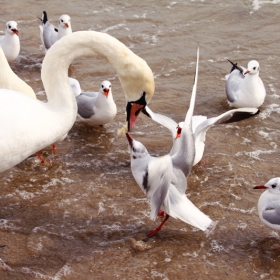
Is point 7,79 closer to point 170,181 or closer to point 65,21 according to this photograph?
point 170,181

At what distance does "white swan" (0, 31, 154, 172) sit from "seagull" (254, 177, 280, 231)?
1469 mm

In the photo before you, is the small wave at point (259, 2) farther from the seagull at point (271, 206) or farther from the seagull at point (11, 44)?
the seagull at point (271, 206)

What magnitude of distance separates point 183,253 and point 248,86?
3.58 metres

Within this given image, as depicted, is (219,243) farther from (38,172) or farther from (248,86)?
(248,86)

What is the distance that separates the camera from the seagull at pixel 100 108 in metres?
7.00

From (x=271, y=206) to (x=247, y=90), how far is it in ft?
10.1

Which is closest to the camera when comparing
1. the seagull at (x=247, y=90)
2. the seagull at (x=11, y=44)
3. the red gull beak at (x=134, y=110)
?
the red gull beak at (x=134, y=110)

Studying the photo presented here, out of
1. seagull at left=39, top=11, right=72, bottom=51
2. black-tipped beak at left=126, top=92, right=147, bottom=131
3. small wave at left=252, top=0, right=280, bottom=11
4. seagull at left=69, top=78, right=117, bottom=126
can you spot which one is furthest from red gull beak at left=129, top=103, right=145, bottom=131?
small wave at left=252, top=0, right=280, bottom=11

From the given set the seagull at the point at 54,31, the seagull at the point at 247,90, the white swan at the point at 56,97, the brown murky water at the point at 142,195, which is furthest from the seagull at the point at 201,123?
the seagull at the point at 54,31

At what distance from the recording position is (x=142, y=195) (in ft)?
18.8

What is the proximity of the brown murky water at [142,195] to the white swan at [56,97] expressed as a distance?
A: 0.92 m

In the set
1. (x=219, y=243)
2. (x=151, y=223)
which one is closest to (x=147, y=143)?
(x=151, y=223)

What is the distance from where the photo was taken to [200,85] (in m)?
8.59

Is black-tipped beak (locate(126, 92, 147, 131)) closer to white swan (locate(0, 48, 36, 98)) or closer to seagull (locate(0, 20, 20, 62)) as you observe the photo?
white swan (locate(0, 48, 36, 98))
